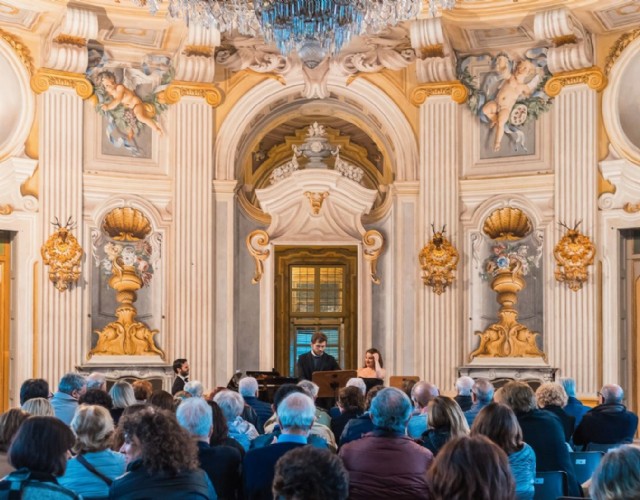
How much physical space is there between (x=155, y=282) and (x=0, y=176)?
7.34 feet

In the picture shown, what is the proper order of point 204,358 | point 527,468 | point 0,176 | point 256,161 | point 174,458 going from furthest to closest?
1. point 256,161
2. point 204,358
3. point 0,176
4. point 527,468
5. point 174,458

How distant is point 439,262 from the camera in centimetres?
1355

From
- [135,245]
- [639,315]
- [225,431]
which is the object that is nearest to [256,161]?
[135,245]

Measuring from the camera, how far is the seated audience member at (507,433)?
5.21 m

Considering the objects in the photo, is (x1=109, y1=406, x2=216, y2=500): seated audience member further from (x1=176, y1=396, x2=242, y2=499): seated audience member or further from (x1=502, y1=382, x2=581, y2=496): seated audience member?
(x1=502, y1=382, x2=581, y2=496): seated audience member

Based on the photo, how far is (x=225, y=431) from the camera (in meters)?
5.82

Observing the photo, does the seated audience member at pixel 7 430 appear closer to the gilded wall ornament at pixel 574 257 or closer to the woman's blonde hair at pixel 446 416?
the woman's blonde hair at pixel 446 416

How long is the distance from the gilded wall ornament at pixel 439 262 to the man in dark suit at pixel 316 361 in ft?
Answer: 6.33

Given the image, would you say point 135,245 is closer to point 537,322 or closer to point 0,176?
point 0,176

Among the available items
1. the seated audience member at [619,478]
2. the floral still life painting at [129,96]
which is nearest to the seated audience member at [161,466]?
the seated audience member at [619,478]

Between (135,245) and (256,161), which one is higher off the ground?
(256,161)

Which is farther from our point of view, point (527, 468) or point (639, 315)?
point (639, 315)

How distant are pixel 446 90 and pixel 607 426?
6871 millimetres

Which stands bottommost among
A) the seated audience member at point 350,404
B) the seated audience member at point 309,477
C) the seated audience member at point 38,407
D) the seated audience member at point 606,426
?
the seated audience member at point 606,426
